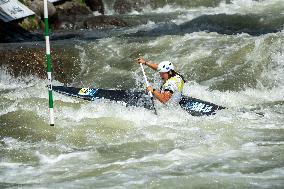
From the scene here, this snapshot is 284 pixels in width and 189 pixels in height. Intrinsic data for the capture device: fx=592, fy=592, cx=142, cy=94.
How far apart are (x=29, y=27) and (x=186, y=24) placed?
503 centimetres

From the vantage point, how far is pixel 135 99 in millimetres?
10422

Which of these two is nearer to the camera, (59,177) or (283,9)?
(59,177)

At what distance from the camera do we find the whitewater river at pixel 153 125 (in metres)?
7.04

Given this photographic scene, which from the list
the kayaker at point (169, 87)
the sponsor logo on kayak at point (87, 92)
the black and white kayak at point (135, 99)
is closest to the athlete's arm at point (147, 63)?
the black and white kayak at point (135, 99)

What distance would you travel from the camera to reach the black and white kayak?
9766 millimetres

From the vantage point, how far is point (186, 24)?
63.3ft

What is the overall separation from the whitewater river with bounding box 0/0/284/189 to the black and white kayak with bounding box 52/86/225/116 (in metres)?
0.17

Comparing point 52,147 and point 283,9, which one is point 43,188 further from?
point 283,9

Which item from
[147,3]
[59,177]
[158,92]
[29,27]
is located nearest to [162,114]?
[158,92]

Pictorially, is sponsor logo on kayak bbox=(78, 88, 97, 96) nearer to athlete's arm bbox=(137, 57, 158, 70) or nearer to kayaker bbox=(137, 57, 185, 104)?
athlete's arm bbox=(137, 57, 158, 70)

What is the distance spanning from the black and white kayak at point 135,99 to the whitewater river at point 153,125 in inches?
6.6

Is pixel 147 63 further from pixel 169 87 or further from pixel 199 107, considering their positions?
pixel 199 107

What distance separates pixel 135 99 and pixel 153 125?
4.29 ft

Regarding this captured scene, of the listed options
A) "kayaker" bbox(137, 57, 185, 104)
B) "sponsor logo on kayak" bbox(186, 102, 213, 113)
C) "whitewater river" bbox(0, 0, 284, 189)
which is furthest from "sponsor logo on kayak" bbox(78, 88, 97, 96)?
"sponsor logo on kayak" bbox(186, 102, 213, 113)
